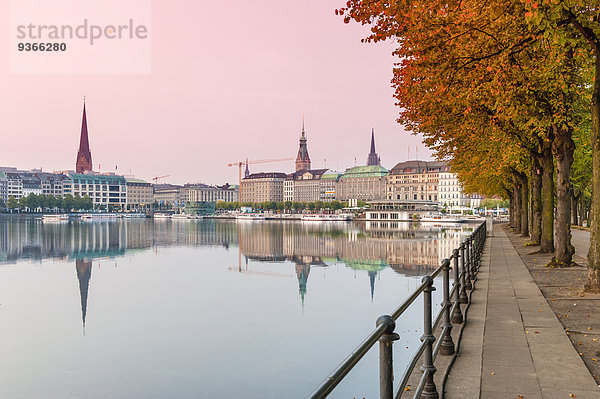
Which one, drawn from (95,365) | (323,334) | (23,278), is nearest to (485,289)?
(323,334)

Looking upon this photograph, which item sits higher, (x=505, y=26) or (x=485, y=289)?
(x=505, y=26)

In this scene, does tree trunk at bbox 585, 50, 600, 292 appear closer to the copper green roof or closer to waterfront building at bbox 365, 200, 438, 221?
the copper green roof

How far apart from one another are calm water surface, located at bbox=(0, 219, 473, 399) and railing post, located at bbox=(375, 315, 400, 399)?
9443 millimetres

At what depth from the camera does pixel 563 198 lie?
2147cm

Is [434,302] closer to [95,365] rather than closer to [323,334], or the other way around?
[323,334]

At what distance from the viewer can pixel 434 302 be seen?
2325 centimetres

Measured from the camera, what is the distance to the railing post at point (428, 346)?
6074 mm

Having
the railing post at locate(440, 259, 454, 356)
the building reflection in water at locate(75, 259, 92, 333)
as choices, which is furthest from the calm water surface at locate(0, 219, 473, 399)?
the railing post at locate(440, 259, 454, 356)

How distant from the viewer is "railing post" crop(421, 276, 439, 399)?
6074mm

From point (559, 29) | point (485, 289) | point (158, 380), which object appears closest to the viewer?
point (559, 29)

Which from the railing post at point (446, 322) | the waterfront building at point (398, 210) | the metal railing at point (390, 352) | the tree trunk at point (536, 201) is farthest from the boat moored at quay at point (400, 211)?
the metal railing at point (390, 352)

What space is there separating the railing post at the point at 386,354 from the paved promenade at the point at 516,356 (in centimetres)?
343

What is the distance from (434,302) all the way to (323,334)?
21.3 ft

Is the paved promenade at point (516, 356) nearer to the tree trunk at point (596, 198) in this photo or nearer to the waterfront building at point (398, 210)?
the tree trunk at point (596, 198)
